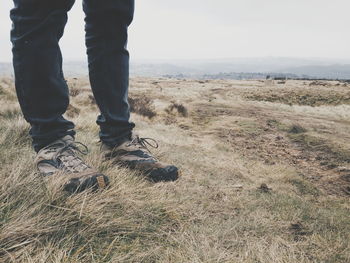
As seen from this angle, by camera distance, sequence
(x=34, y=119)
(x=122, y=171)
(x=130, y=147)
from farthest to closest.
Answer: (x=130, y=147)
(x=122, y=171)
(x=34, y=119)

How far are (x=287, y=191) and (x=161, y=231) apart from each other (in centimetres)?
176

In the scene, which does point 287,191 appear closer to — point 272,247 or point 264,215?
point 264,215

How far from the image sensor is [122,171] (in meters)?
1.79

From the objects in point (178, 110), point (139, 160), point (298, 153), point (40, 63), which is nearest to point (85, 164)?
point (139, 160)

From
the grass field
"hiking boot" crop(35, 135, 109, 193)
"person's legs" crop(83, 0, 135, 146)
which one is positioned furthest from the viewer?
"person's legs" crop(83, 0, 135, 146)

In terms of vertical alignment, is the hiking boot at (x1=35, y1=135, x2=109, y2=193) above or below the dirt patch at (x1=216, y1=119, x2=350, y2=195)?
above

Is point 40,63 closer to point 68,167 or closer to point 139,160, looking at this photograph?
point 68,167

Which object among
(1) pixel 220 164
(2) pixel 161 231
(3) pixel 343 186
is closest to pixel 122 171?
(2) pixel 161 231

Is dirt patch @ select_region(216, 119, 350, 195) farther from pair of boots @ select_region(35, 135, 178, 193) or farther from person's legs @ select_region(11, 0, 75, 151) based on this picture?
person's legs @ select_region(11, 0, 75, 151)

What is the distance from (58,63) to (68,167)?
61 cm

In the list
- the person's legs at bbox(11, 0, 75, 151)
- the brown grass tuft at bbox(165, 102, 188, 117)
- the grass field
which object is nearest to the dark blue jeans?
the person's legs at bbox(11, 0, 75, 151)

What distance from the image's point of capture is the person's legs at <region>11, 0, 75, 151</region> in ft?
4.90

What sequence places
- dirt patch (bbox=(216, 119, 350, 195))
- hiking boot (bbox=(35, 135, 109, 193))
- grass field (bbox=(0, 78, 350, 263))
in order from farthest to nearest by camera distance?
dirt patch (bbox=(216, 119, 350, 195)) < hiking boot (bbox=(35, 135, 109, 193)) < grass field (bbox=(0, 78, 350, 263))

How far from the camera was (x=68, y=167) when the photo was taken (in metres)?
1.50
